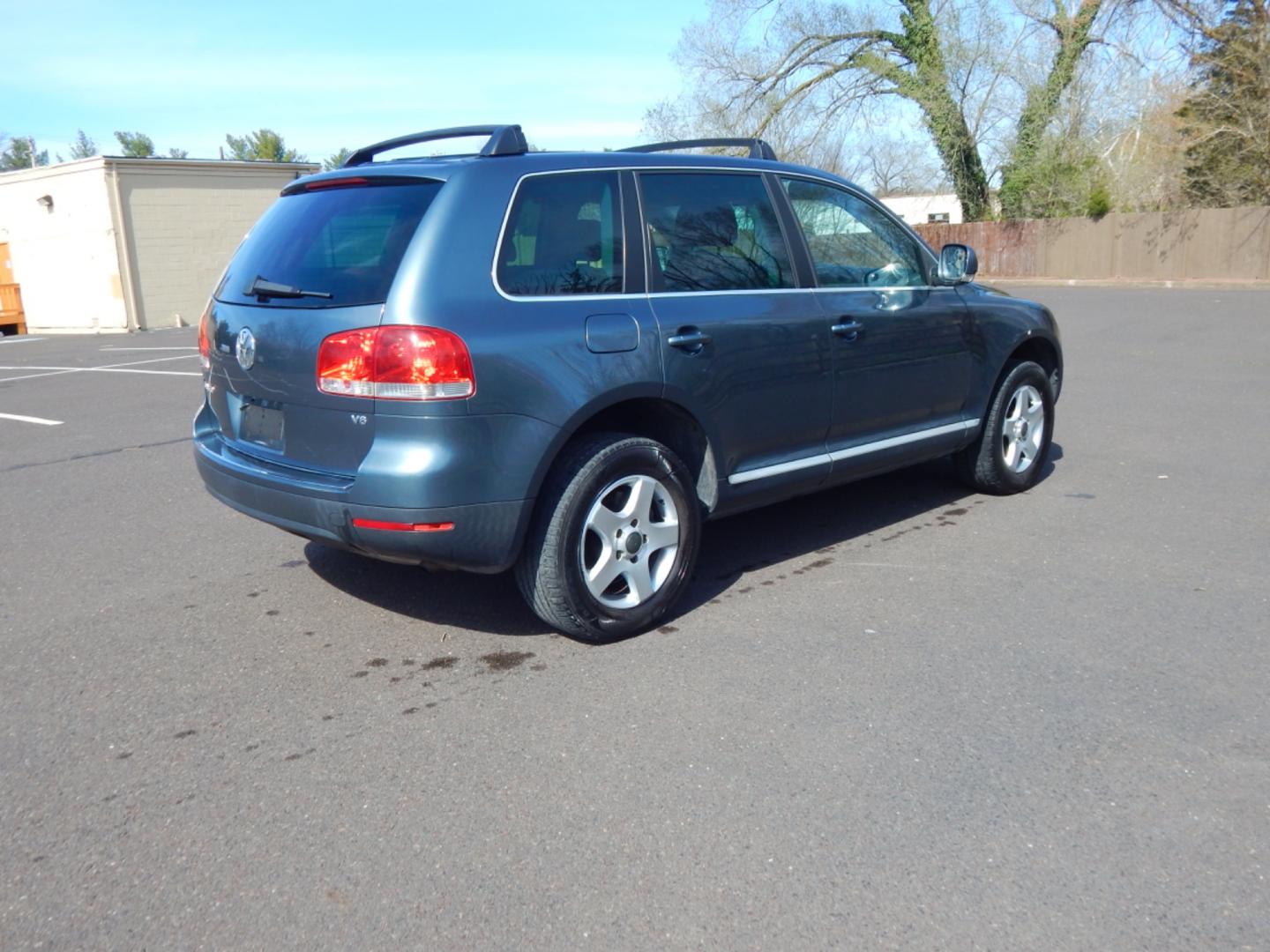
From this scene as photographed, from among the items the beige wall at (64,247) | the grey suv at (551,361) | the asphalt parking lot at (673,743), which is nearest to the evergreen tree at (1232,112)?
the beige wall at (64,247)

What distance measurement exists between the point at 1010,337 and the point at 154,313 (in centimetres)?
2615

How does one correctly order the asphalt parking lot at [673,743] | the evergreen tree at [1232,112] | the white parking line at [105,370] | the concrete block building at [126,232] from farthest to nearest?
the evergreen tree at [1232,112]
the concrete block building at [126,232]
the white parking line at [105,370]
the asphalt parking lot at [673,743]

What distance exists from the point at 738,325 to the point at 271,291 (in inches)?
72.9

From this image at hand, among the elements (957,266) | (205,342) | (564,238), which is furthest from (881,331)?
(205,342)

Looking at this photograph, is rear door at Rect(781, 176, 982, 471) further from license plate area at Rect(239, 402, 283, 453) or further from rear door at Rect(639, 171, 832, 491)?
license plate area at Rect(239, 402, 283, 453)

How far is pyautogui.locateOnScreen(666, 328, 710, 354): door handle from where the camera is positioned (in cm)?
450

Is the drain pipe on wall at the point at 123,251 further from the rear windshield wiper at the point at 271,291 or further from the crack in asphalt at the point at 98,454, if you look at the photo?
the rear windshield wiper at the point at 271,291

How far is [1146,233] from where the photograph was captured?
32.9 meters

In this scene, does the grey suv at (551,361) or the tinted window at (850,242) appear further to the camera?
Result: the tinted window at (850,242)

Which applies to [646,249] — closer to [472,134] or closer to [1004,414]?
[472,134]

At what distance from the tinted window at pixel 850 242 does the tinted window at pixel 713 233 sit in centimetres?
24

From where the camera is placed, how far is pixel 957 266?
233 inches

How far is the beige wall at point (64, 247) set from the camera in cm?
2752

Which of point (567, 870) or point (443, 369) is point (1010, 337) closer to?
point (443, 369)
